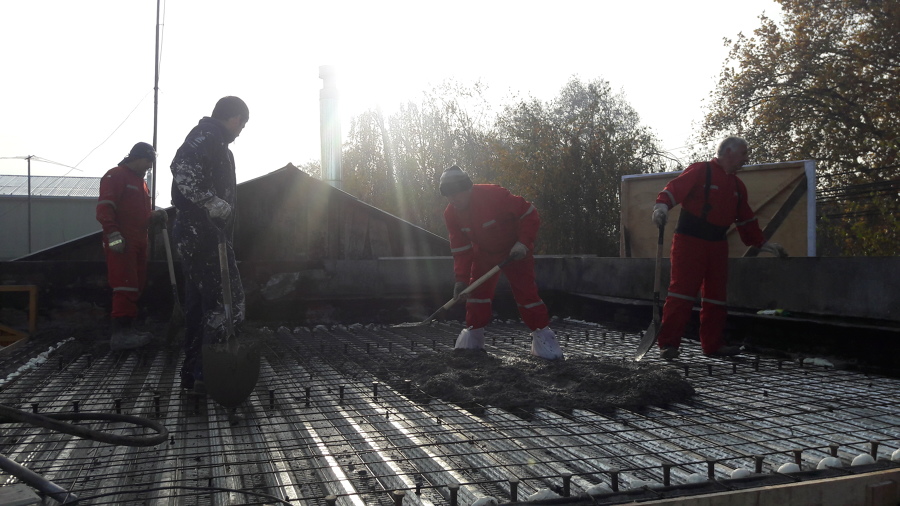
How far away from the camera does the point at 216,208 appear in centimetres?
322

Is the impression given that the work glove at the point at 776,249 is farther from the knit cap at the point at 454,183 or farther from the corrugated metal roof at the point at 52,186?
the corrugated metal roof at the point at 52,186

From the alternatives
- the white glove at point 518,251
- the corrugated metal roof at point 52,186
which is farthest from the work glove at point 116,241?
the corrugated metal roof at point 52,186

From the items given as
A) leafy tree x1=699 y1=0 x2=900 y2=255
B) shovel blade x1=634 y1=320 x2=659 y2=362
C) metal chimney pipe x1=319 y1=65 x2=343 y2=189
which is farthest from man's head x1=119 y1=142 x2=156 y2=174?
leafy tree x1=699 y1=0 x2=900 y2=255

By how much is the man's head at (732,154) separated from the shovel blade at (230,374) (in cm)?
326

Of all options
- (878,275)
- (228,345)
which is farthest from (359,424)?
(878,275)

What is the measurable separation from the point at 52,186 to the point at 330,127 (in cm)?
2990

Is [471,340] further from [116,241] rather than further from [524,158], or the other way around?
[524,158]

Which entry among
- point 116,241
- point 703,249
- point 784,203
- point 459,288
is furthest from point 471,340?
point 784,203

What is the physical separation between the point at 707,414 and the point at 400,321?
3852mm

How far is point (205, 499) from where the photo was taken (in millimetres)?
1795

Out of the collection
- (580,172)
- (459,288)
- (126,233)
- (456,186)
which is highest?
(580,172)

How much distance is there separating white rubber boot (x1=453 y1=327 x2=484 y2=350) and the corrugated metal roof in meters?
38.1

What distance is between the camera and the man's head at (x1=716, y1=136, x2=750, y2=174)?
14.4 feet

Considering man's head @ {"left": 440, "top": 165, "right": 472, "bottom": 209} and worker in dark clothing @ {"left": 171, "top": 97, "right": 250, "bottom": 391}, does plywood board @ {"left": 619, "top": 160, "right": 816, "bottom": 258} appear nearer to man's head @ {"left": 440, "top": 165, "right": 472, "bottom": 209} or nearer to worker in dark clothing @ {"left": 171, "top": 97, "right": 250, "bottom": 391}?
man's head @ {"left": 440, "top": 165, "right": 472, "bottom": 209}
